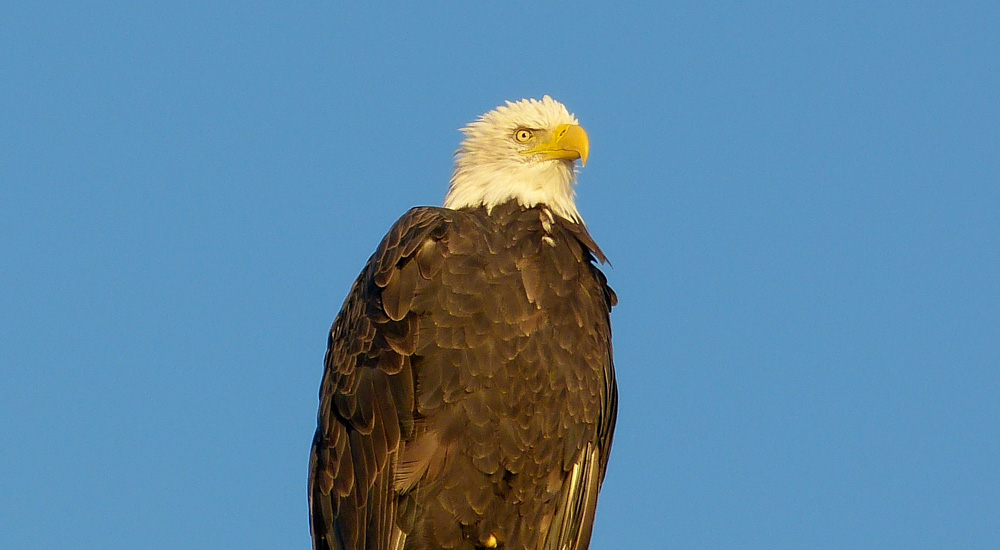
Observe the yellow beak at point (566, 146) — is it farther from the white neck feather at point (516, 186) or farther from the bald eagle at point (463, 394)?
the bald eagle at point (463, 394)

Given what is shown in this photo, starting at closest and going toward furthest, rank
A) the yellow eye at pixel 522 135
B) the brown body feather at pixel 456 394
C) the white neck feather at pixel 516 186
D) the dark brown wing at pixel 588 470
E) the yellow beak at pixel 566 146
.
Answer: the brown body feather at pixel 456 394, the dark brown wing at pixel 588 470, the white neck feather at pixel 516 186, the yellow beak at pixel 566 146, the yellow eye at pixel 522 135

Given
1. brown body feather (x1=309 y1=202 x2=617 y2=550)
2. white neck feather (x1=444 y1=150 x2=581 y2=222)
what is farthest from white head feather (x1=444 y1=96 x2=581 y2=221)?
brown body feather (x1=309 y1=202 x2=617 y2=550)

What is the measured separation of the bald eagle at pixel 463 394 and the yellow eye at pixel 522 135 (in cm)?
78

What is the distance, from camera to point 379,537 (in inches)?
272

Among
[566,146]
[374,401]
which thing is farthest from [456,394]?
[566,146]

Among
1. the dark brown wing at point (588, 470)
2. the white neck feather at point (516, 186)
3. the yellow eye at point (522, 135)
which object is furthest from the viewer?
the yellow eye at point (522, 135)

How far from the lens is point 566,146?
791cm

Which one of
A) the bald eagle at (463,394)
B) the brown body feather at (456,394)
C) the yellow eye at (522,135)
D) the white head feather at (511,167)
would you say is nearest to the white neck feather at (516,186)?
the white head feather at (511,167)

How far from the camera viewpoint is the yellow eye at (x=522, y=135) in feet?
26.5

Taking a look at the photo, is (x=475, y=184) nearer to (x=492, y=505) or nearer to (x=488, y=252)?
(x=488, y=252)

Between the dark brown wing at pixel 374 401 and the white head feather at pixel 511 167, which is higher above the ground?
the white head feather at pixel 511 167

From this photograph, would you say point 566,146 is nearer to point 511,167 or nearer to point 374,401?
point 511,167

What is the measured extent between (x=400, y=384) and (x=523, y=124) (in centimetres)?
191

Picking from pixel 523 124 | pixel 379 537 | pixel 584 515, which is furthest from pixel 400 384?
pixel 523 124
